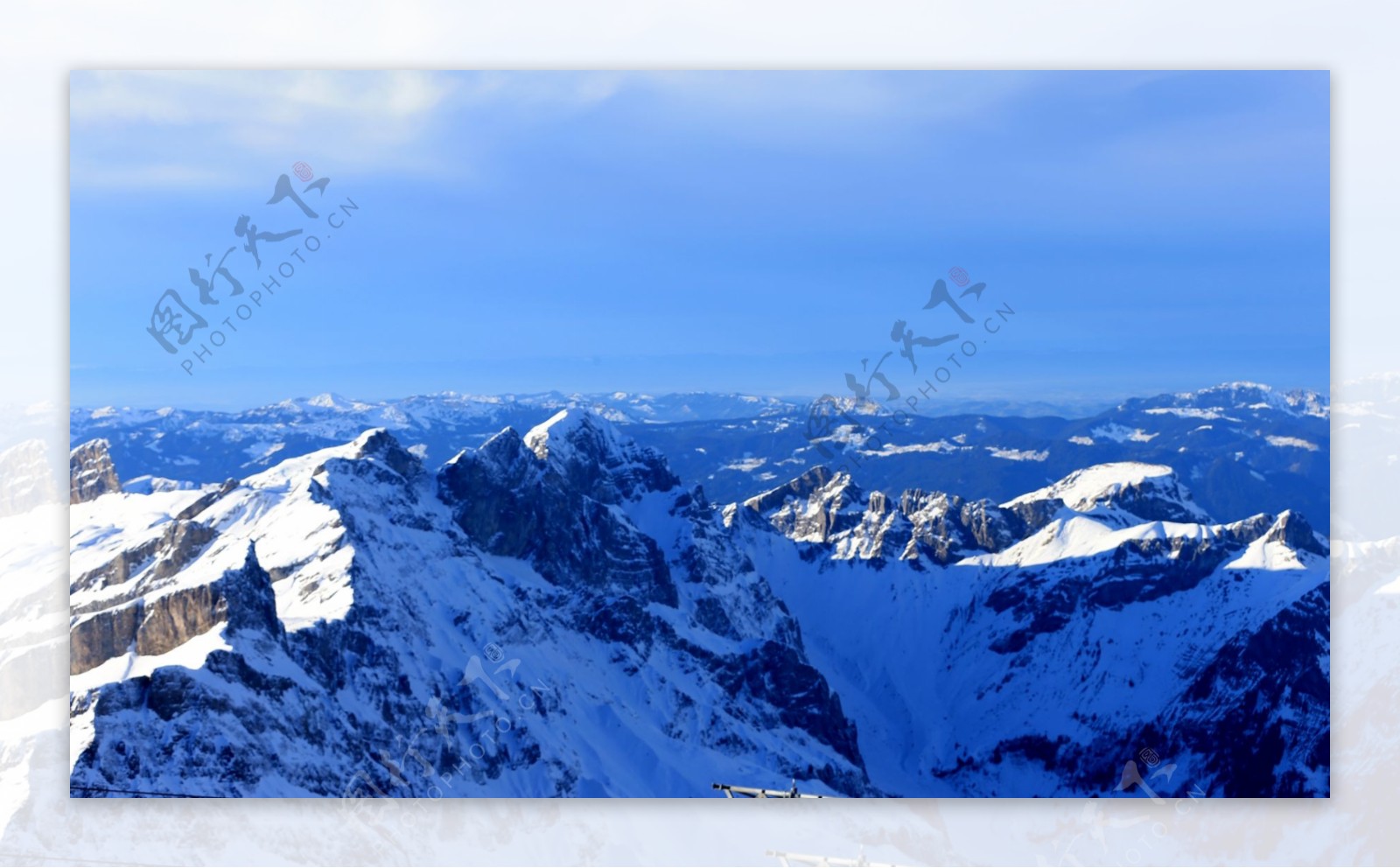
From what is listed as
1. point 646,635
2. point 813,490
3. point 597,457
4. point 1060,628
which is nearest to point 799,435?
point 597,457

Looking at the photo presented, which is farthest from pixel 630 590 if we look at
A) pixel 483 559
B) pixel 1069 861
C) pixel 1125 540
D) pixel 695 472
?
pixel 1069 861

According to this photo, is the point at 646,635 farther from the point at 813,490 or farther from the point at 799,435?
the point at 799,435

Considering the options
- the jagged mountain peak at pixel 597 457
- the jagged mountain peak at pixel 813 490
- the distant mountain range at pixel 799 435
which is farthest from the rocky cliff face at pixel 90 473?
the jagged mountain peak at pixel 813 490

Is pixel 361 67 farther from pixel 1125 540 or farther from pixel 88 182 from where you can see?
pixel 1125 540

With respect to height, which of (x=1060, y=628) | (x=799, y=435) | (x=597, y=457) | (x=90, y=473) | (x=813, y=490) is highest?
(x=799, y=435)

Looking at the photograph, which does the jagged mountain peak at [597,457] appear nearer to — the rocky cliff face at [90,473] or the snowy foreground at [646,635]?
the snowy foreground at [646,635]

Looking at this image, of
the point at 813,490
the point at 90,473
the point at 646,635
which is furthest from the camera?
the point at 813,490

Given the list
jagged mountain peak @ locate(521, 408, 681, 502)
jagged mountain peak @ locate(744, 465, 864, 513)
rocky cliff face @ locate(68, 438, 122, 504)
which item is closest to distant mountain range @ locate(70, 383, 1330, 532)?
rocky cliff face @ locate(68, 438, 122, 504)

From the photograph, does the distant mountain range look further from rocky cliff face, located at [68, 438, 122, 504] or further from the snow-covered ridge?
A: the snow-covered ridge
